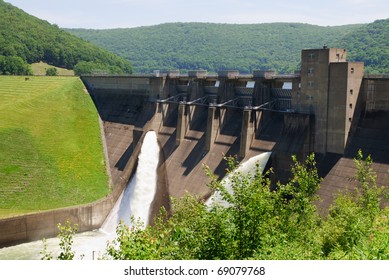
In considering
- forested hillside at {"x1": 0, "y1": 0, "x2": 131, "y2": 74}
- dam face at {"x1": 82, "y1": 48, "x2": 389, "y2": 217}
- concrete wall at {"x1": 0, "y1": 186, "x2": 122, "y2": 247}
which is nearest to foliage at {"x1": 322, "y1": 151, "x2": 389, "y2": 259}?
dam face at {"x1": 82, "y1": 48, "x2": 389, "y2": 217}

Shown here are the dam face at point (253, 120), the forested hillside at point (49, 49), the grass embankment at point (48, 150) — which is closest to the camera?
the dam face at point (253, 120)

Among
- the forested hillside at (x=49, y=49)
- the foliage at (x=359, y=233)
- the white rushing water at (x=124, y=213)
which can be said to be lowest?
the white rushing water at (x=124, y=213)

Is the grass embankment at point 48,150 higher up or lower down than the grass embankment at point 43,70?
lower down

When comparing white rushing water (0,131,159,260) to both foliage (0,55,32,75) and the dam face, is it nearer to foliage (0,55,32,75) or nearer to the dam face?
the dam face

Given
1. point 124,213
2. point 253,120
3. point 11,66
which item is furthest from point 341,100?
point 11,66

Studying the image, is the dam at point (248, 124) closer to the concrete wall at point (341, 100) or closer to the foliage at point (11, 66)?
the concrete wall at point (341, 100)

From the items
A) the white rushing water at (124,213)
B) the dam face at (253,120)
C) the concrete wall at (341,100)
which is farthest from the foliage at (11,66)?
the concrete wall at (341,100)
